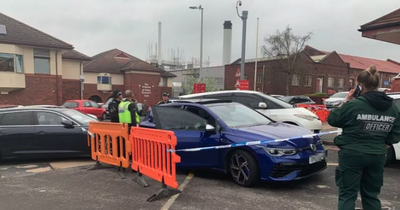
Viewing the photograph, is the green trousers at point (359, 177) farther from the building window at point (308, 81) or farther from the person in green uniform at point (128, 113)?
the building window at point (308, 81)

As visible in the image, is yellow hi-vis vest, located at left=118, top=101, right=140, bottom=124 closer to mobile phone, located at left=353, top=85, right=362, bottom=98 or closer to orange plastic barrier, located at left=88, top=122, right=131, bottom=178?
orange plastic barrier, located at left=88, top=122, right=131, bottom=178

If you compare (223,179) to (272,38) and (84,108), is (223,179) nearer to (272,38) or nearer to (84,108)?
(84,108)

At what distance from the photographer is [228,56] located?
5547cm

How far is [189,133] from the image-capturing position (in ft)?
19.0

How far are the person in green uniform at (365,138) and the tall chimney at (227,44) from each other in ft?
172

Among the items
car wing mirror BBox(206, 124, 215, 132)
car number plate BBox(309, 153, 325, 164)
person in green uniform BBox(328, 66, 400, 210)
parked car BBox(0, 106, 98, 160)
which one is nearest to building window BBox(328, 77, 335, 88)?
car number plate BBox(309, 153, 325, 164)

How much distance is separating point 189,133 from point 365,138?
129 inches

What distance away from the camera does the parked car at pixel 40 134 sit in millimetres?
7141

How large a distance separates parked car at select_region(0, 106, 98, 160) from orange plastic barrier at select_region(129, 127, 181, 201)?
2.62 m

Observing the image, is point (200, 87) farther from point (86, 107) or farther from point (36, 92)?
point (36, 92)

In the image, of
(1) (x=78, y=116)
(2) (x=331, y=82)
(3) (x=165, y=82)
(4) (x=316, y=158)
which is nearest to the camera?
(4) (x=316, y=158)

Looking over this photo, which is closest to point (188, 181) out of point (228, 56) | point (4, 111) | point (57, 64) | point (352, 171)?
point (352, 171)

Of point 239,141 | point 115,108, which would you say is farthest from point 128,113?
point 239,141

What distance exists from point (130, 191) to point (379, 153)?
373 cm
